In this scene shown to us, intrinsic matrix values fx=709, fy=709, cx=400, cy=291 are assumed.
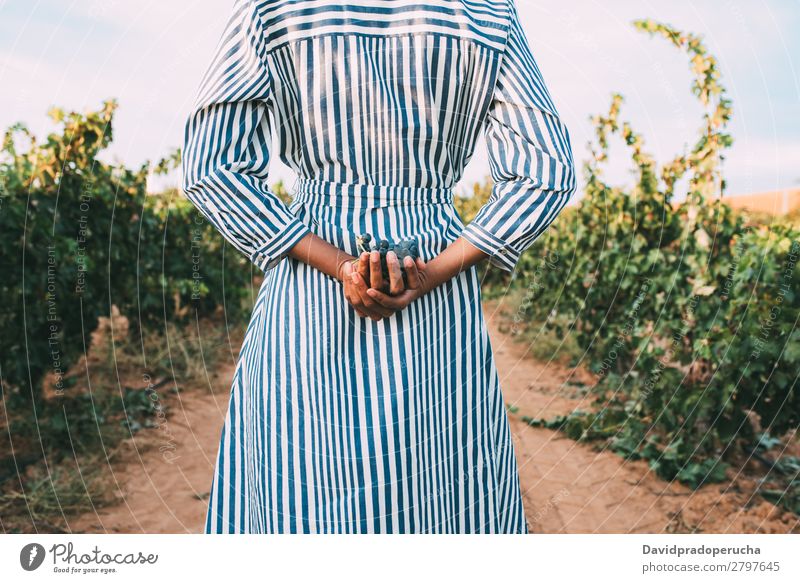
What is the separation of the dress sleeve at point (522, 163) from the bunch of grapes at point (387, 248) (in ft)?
0.45

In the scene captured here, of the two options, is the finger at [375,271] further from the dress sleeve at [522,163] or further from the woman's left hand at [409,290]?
the dress sleeve at [522,163]

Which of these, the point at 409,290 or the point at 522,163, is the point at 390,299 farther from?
the point at 522,163

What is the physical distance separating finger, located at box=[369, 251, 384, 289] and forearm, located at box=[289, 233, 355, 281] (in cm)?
9

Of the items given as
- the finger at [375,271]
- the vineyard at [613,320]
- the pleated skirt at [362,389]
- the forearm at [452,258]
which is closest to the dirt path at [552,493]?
the vineyard at [613,320]

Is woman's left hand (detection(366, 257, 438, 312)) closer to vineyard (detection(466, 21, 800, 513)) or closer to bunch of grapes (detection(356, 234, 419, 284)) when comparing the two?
bunch of grapes (detection(356, 234, 419, 284))

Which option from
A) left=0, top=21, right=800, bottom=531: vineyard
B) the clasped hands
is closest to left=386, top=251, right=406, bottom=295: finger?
the clasped hands

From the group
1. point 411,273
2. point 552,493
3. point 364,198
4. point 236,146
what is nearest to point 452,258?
point 411,273

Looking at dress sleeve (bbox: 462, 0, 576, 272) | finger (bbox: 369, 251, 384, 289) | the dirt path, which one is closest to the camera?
finger (bbox: 369, 251, 384, 289)

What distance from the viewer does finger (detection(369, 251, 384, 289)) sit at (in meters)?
1.42

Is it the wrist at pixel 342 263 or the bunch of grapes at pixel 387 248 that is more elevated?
the bunch of grapes at pixel 387 248

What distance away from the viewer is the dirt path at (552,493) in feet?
11.2

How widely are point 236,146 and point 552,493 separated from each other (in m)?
3.04
